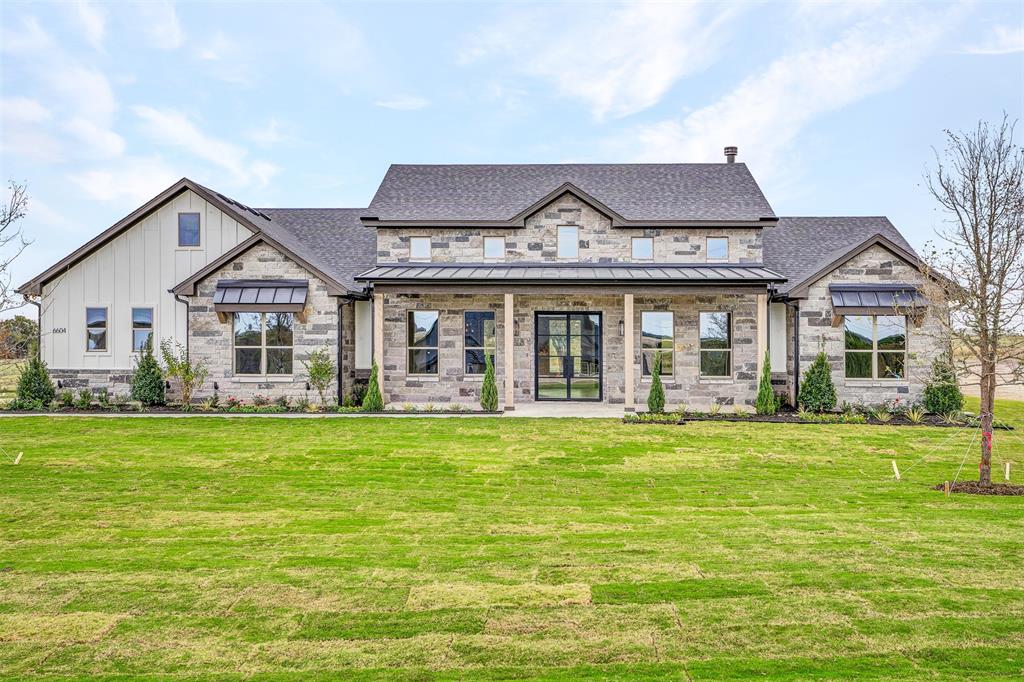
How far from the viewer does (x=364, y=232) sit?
2173 cm

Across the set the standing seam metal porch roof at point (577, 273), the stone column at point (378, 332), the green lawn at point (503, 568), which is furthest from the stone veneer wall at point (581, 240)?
the green lawn at point (503, 568)

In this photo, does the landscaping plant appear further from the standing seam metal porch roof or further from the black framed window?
the standing seam metal porch roof

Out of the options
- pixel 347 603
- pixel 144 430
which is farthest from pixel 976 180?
pixel 144 430

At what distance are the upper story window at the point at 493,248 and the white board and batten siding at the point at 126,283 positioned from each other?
711 cm

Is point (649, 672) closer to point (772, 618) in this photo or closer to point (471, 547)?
point (772, 618)

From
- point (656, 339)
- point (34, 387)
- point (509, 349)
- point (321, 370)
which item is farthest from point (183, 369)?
point (656, 339)

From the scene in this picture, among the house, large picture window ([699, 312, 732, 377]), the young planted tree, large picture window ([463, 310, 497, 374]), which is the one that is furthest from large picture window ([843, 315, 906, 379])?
the young planted tree

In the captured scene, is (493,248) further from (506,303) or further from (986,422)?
(986,422)

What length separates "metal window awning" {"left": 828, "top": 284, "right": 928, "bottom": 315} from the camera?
1659cm

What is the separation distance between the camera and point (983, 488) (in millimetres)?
8750

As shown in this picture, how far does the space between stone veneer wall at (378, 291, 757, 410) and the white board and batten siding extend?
601 cm

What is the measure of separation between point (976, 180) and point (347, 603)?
1033cm

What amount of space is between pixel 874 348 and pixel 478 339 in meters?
11.4

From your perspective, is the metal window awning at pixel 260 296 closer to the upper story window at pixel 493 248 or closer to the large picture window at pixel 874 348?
the upper story window at pixel 493 248
